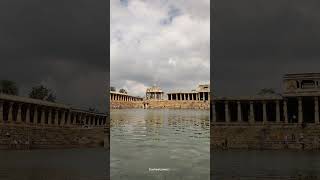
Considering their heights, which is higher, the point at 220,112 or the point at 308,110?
the point at 308,110

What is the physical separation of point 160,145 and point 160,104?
2709 cm

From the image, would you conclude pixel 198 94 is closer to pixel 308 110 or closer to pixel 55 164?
pixel 308 110

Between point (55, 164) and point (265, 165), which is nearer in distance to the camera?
point (55, 164)

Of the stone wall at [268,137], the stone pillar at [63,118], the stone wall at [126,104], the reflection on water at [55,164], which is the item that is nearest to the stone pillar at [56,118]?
the stone pillar at [63,118]

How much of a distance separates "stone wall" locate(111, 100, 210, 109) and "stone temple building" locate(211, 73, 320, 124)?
530 inches

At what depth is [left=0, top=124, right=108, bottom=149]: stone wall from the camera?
32.1 meters

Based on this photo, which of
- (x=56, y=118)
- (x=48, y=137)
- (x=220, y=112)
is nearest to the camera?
(x=48, y=137)

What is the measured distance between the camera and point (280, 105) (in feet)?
138

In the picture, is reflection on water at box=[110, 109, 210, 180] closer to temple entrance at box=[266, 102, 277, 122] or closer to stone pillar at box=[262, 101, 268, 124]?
stone pillar at box=[262, 101, 268, 124]

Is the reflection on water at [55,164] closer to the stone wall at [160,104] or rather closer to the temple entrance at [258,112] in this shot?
the temple entrance at [258,112]

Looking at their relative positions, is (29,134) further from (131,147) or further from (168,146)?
(168,146)

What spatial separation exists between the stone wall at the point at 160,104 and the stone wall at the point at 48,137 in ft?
68.7

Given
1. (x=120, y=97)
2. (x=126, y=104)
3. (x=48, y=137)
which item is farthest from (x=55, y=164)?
(x=120, y=97)

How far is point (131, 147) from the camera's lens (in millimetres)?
32125
